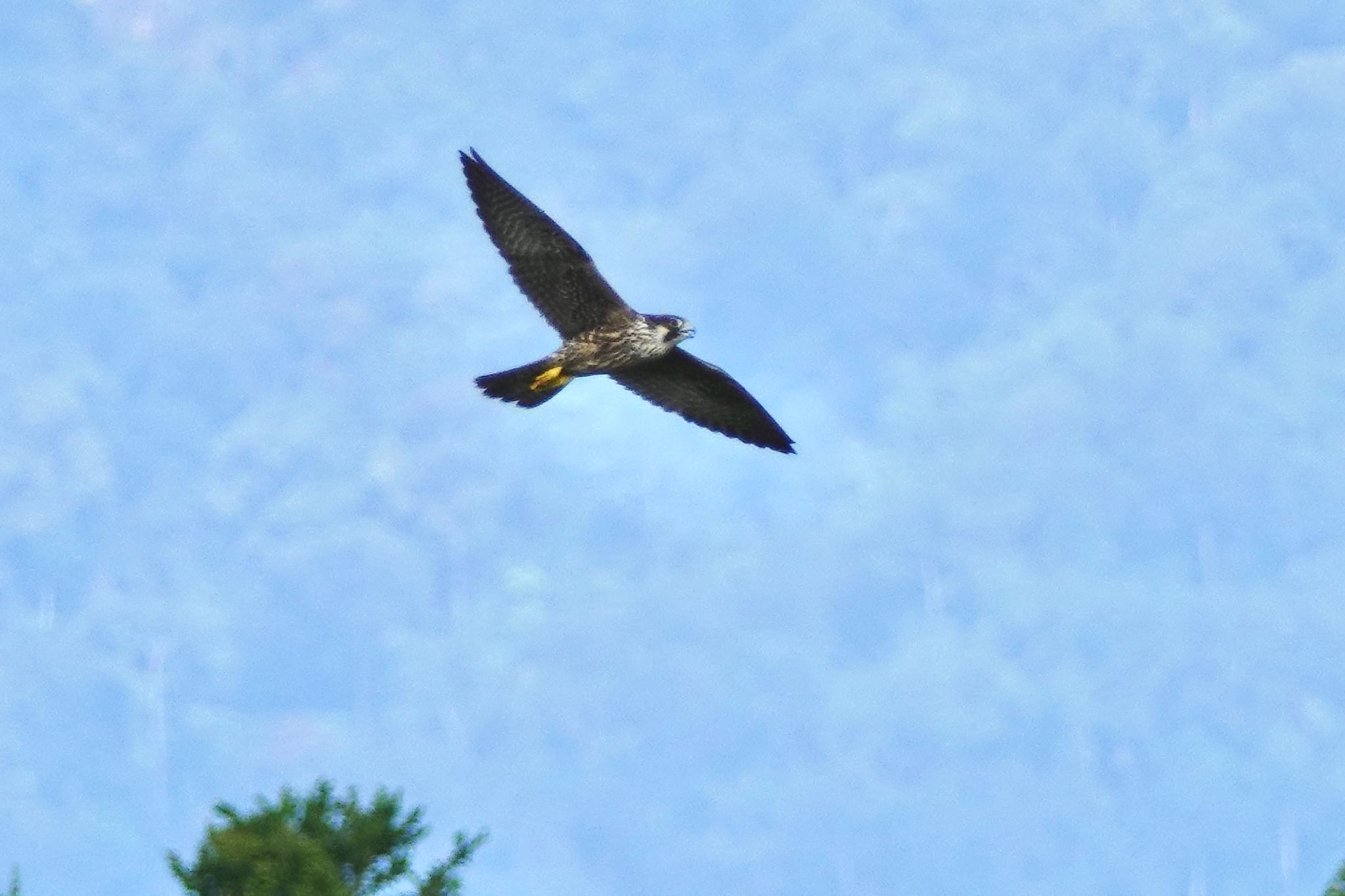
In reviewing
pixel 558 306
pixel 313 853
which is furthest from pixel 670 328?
pixel 313 853

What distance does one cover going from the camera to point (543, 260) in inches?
674

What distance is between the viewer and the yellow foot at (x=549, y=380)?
17.2 meters

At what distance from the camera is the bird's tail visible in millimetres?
17094

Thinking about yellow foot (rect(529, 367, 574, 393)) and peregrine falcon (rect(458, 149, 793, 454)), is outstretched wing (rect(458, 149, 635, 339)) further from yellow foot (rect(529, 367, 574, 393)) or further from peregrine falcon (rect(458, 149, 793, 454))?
yellow foot (rect(529, 367, 574, 393))

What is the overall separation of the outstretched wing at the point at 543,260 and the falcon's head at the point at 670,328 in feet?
0.79

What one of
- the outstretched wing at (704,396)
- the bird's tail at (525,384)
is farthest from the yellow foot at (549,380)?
the outstretched wing at (704,396)

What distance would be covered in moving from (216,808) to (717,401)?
6418 mm

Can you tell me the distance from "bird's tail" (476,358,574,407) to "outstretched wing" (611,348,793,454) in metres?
1.05

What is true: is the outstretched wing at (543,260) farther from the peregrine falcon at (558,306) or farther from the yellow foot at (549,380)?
the yellow foot at (549,380)

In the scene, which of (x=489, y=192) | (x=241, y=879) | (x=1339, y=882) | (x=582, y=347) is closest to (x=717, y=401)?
(x=582, y=347)

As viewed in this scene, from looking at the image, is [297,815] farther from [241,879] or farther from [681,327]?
[681,327]

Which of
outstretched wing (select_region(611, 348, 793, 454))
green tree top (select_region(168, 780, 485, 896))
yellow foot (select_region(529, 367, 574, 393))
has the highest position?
outstretched wing (select_region(611, 348, 793, 454))

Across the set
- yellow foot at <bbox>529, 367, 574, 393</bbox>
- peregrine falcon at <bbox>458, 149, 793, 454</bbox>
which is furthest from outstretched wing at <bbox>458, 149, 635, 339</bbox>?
yellow foot at <bbox>529, 367, 574, 393</bbox>

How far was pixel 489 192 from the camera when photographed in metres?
17.0
